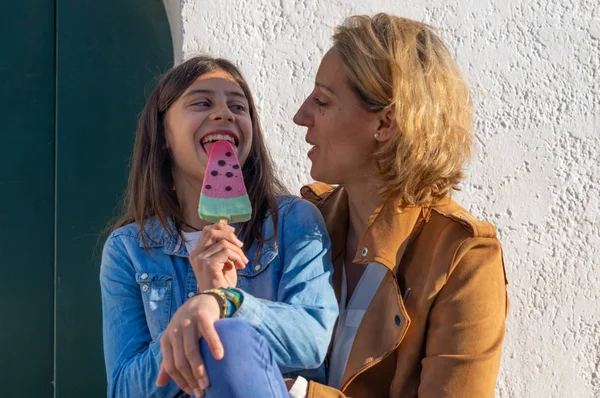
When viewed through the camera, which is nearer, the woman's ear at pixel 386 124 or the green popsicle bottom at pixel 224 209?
the green popsicle bottom at pixel 224 209

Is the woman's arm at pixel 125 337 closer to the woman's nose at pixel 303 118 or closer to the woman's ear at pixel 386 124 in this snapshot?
the woman's nose at pixel 303 118

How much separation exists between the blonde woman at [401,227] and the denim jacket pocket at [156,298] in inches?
21.2

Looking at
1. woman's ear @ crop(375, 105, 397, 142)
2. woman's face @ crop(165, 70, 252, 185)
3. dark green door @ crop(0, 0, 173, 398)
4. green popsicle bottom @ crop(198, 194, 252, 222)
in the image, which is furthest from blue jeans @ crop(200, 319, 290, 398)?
dark green door @ crop(0, 0, 173, 398)

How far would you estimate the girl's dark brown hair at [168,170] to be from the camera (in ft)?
8.88

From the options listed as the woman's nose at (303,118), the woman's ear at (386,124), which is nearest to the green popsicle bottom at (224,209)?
the woman's nose at (303,118)

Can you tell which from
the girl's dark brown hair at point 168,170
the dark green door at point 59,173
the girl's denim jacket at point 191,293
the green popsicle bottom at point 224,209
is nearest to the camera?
the girl's denim jacket at point 191,293

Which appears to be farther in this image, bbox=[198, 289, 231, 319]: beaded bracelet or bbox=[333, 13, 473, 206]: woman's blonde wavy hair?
bbox=[333, 13, 473, 206]: woman's blonde wavy hair

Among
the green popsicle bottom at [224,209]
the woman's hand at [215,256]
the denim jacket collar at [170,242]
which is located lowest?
the denim jacket collar at [170,242]

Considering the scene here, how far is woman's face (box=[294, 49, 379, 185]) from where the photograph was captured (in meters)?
2.68

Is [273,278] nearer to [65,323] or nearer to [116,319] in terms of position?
[116,319]

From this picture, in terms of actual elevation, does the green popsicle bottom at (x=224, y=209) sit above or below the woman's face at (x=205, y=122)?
below

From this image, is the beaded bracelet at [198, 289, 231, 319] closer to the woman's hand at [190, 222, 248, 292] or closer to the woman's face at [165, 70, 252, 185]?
the woman's hand at [190, 222, 248, 292]

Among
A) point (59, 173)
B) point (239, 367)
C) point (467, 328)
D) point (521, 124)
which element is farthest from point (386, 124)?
point (59, 173)

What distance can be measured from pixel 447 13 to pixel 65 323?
2042mm
